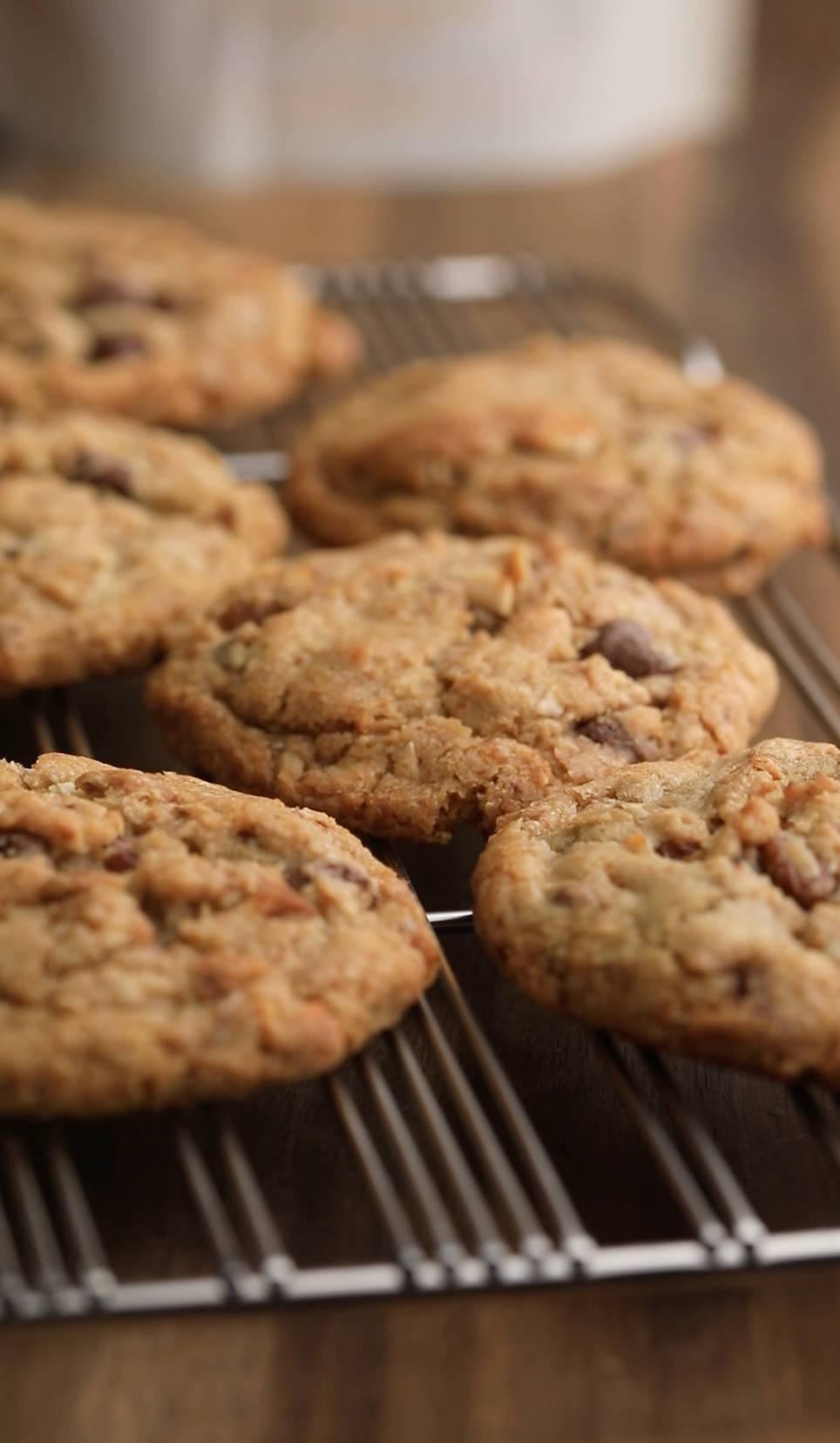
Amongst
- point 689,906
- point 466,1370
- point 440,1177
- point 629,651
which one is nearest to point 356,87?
point 629,651

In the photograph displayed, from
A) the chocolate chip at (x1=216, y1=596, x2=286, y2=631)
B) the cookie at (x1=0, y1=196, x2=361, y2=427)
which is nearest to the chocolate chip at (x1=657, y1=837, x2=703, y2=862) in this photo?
the chocolate chip at (x1=216, y1=596, x2=286, y2=631)

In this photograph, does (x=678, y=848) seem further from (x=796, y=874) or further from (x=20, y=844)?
(x=20, y=844)

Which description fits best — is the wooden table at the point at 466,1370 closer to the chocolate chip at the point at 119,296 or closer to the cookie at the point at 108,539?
the cookie at the point at 108,539

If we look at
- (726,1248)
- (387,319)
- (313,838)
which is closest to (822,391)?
(387,319)

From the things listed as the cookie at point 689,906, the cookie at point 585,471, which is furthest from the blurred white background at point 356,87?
the cookie at point 689,906

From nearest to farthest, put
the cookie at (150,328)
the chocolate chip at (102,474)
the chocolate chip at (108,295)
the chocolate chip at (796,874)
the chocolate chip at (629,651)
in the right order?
the chocolate chip at (796,874)
the chocolate chip at (629,651)
the chocolate chip at (102,474)
the cookie at (150,328)
the chocolate chip at (108,295)
